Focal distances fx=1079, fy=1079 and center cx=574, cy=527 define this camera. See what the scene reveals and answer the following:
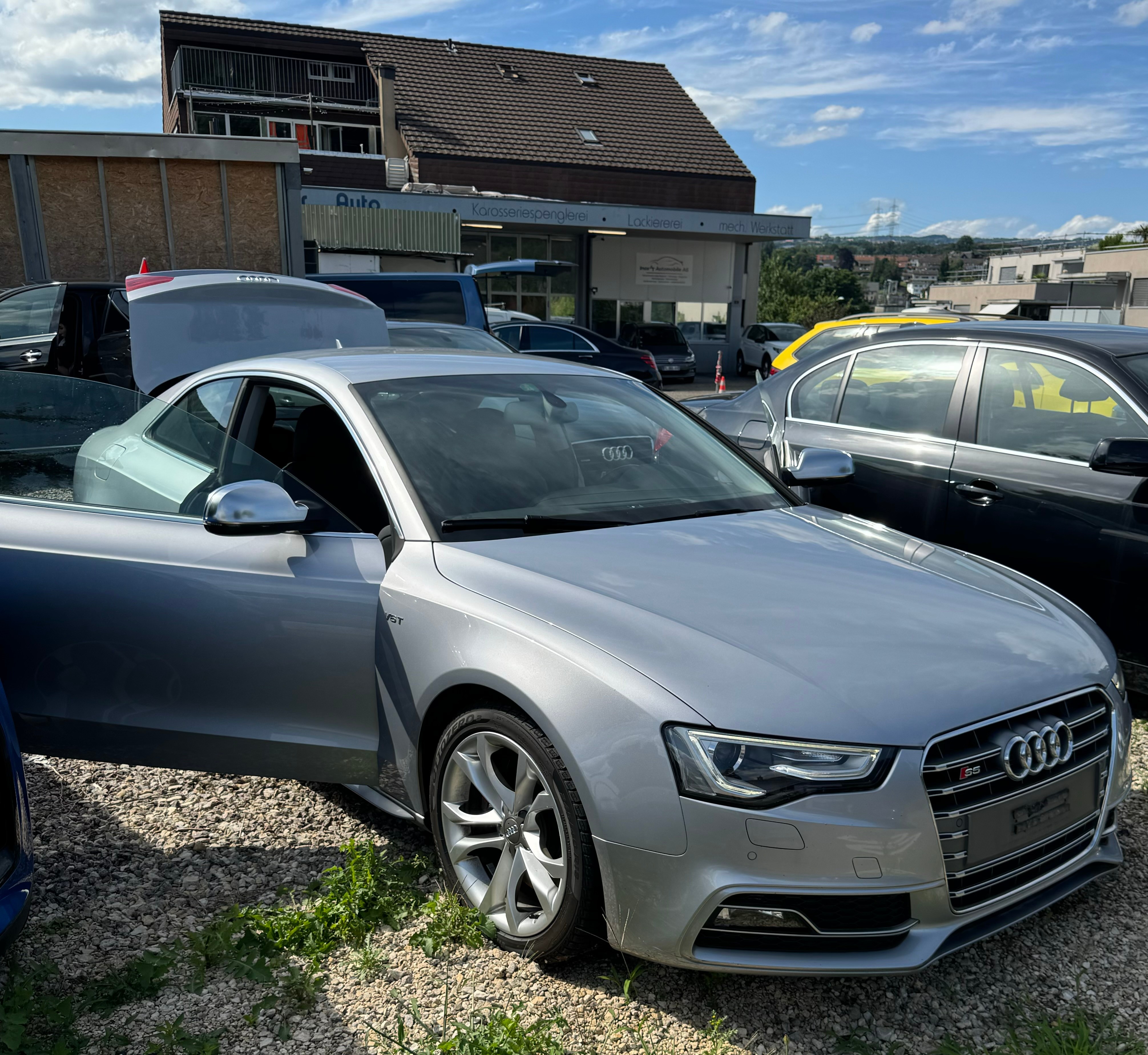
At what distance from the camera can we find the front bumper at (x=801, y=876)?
226 centimetres

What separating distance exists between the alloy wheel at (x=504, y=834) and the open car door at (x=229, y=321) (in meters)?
3.79

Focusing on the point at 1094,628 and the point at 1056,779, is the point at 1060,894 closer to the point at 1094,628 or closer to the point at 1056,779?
the point at 1056,779

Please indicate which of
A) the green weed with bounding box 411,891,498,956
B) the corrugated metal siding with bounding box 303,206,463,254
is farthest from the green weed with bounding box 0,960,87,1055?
the corrugated metal siding with bounding box 303,206,463,254

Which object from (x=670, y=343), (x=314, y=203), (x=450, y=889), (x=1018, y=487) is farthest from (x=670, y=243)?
(x=450, y=889)

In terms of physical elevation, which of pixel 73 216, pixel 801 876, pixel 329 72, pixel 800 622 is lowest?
pixel 801 876

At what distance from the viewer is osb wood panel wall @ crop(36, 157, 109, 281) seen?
1275 cm

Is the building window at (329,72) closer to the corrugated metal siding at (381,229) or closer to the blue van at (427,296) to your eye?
the corrugated metal siding at (381,229)

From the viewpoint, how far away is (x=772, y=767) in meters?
2.28

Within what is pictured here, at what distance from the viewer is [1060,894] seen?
263 centimetres

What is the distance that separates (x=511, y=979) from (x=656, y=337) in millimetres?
24434

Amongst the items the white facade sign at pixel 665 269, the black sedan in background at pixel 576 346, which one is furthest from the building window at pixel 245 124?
the black sedan in background at pixel 576 346

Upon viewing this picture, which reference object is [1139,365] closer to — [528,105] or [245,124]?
[528,105]

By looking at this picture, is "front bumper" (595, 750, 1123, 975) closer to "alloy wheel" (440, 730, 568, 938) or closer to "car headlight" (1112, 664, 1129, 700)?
"alloy wheel" (440, 730, 568, 938)

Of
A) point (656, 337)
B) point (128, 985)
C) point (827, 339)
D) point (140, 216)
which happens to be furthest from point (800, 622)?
point (656, 337)
